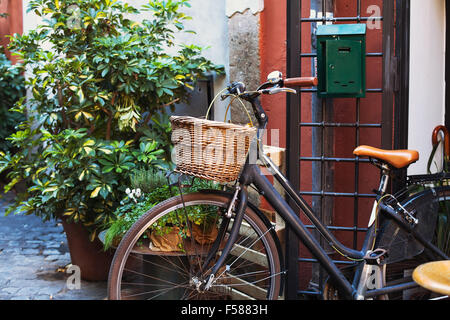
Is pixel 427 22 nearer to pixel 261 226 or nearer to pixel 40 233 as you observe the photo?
pixel 261 226

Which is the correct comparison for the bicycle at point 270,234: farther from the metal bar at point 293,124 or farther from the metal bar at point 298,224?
the metal bar at point 293,124

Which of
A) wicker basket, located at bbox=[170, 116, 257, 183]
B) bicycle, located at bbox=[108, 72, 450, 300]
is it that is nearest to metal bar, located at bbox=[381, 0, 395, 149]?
bicycle, located at bbox=[108, 72, 450, 300]

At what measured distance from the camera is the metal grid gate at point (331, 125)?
3959 mm

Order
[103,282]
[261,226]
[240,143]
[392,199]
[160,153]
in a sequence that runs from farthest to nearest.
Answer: [103,282] → [160,153] → [392,199] → [261,226] → [240,143]

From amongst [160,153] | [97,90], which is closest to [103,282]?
[160,153]

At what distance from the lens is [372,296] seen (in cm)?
346

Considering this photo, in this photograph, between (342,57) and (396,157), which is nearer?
(396,157)

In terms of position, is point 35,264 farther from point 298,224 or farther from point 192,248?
point 298,224

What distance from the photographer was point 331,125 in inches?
161

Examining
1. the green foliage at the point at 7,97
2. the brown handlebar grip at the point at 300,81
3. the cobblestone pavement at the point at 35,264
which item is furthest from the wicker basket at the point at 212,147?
the green foliage at the point at 7,97

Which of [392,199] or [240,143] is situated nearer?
[240,143]

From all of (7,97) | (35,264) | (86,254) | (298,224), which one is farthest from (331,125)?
(7,97)

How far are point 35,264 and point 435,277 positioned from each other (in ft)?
12.8

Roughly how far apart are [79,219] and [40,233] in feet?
6.36
